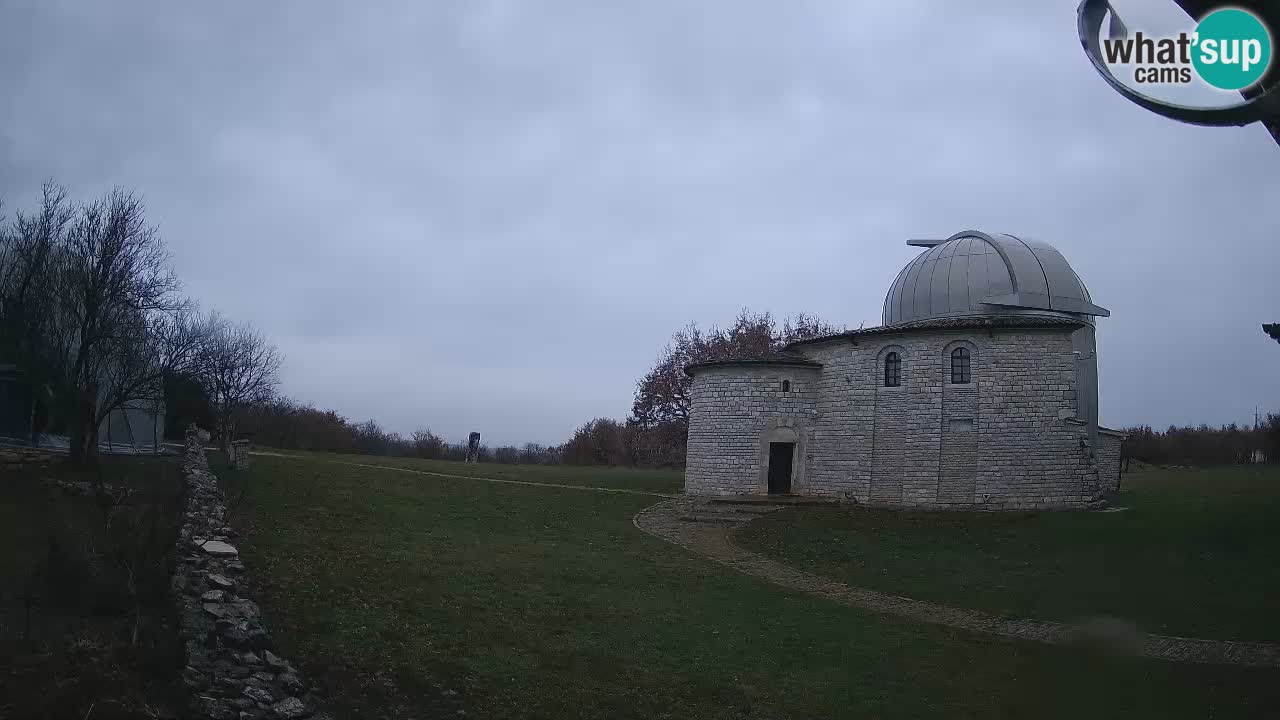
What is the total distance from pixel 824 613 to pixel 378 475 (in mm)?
18266

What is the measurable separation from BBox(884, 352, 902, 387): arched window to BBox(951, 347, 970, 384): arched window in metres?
1.70

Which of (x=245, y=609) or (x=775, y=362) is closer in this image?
(x=245, y=609)

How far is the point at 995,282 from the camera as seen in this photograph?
2631 centimetres

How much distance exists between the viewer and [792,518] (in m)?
22.9

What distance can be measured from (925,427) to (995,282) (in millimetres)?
6015

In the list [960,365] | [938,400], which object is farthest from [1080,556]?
[960,365]

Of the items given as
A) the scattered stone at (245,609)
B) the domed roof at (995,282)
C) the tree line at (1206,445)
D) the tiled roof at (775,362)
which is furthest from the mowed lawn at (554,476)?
the tree line at (1206,445)

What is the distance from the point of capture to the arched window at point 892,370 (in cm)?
2577

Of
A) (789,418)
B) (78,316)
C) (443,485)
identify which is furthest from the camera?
(789,418)

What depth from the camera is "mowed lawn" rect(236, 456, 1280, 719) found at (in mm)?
8422

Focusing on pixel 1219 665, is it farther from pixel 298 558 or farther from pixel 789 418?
pixel 789 418

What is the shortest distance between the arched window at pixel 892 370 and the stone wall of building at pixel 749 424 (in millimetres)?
2753

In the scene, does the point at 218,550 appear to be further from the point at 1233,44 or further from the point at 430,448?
the point at 430,448

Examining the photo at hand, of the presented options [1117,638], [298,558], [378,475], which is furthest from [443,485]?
[1117,638]
